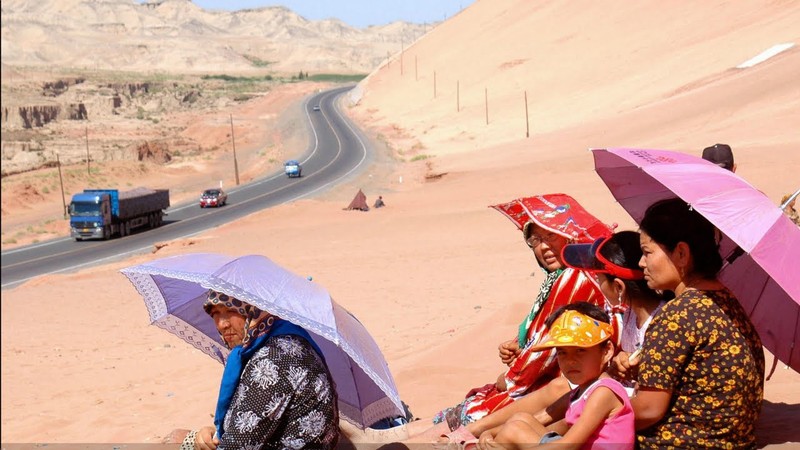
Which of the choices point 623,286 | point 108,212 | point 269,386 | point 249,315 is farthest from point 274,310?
point 108,212

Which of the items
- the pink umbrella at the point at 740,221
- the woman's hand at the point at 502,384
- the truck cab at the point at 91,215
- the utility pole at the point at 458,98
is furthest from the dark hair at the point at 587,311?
the utility pole at the point at 458,98

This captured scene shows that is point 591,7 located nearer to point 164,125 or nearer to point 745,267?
point 164,125

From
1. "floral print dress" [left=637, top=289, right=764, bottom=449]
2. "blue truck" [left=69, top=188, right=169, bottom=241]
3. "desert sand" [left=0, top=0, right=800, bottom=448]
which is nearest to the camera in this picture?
"floral print dress" [left=637, top=289, right=764, bottom=449]

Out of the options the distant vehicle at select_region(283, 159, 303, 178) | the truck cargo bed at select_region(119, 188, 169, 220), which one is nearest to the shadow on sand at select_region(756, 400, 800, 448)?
the truck cargo bed at select_region(119, 188, 169, 220)

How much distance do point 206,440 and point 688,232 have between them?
2728mm

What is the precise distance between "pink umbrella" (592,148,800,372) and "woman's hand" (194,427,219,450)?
A: 268 cm

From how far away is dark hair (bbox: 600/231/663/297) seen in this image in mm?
5109

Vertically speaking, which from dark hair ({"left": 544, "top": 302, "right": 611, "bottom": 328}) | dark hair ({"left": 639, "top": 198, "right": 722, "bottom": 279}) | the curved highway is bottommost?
the curved highway

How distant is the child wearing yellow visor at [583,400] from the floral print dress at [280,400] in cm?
94

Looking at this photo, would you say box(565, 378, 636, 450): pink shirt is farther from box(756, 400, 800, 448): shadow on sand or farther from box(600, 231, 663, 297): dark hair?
box(756, 400, 800, 448): shadow on sand

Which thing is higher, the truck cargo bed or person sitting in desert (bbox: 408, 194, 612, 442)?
person sitting in desert (bbox: 408, 194, 612, 442)

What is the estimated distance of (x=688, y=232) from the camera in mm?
4648

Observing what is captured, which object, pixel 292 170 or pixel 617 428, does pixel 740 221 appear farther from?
pixel 292 170

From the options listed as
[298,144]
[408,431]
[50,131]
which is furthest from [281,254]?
[50,131]
